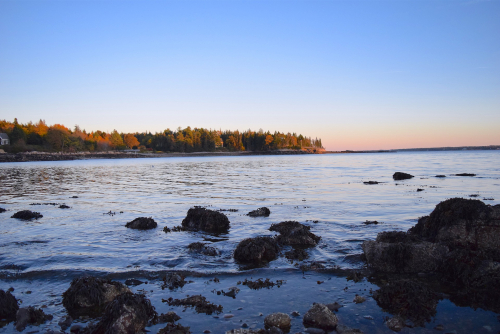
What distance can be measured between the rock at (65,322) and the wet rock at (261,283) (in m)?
3.52

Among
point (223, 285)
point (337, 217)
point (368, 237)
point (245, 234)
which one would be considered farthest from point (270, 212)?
point (223, 285)

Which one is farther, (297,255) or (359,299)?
(297,255)

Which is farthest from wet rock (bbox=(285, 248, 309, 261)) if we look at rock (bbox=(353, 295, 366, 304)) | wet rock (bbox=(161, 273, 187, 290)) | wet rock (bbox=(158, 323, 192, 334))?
wet rock (bbox=(158, 323, 192, 334))

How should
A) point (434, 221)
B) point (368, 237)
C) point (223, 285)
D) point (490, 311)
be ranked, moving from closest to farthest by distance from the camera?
point (490, 311) < point (223, 285) < point (434, 221) < point (368, 237)

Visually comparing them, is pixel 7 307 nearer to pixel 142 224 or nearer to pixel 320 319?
pixel 320 319

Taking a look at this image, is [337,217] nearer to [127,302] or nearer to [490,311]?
[490,311]

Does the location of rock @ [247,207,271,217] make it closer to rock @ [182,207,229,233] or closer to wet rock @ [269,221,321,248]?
rock @ [182,207,229,233]

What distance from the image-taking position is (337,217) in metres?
15.5

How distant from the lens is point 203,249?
10219 millimetres

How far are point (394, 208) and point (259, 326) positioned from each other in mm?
14234

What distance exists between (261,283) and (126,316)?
313 centimetres

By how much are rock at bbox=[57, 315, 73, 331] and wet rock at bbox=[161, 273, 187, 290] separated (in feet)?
6.50

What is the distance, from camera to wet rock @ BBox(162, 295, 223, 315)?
6141mm

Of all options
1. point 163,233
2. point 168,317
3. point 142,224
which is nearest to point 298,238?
point 163,233
